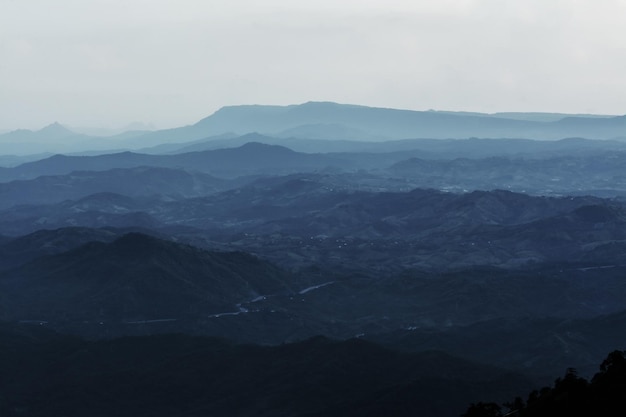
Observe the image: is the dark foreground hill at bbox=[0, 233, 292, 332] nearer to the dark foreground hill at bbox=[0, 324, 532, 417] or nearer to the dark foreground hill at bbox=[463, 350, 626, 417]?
the dark foreground hill at bbox=[0, 324, 532, 417]

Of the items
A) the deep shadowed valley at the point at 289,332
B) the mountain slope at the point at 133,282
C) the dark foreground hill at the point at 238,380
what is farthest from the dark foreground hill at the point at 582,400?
the mountain slope at the point at 133,282

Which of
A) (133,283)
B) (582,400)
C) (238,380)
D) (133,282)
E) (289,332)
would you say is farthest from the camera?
(133,282)

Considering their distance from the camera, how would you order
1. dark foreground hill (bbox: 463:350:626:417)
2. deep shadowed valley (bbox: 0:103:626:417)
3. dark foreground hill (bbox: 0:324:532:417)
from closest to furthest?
dark foreground hill (bbox: 463:350:626:417)
dark foreground hill (bbox: 0:324:532:417)
deep shadowed valley (bbox: 0:103:626:417)

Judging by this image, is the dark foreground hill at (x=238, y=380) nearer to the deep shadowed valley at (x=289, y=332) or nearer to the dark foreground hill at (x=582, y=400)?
the deep shadowed valley at (x=289, y=332)

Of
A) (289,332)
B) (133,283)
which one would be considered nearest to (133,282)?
(133,283)

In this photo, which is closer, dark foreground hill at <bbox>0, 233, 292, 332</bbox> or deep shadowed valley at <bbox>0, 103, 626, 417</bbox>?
deep shadowed valley at <bbox>0, 103, 626, 417</bbox>

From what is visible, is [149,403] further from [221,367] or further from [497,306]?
[497,306]

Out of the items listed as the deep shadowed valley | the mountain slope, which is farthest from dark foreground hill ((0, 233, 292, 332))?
the deep shadowed valley

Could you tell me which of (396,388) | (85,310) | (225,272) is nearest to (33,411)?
(396,388)

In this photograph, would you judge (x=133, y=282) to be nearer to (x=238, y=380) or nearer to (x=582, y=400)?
(x=238, y=380)
